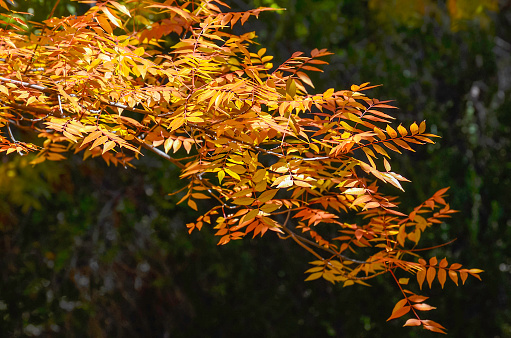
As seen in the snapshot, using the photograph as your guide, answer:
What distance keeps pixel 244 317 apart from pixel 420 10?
2716 millimetres

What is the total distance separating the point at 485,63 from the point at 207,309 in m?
2.92

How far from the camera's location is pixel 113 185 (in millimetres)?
3496

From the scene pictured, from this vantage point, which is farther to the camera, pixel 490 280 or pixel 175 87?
pixel 490 280

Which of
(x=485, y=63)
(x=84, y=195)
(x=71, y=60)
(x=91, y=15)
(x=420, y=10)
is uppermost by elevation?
(x=91, y=15)

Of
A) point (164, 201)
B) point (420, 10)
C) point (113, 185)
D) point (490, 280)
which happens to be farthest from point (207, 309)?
point (420, 10)

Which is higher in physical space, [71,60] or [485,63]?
[71,60]

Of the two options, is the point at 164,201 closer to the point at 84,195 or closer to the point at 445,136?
the point at 84,195

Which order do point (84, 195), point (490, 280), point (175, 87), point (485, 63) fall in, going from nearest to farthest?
1. point (175, 87)
2. point (84, 195)
3. point (490, 280)
4. point (485, 63)

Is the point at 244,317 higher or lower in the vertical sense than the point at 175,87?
lower

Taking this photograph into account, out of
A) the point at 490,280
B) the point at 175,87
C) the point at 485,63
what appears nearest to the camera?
the point at 175,87

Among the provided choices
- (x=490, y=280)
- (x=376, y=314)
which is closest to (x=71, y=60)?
(x=376, y=314)

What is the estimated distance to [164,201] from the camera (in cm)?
348

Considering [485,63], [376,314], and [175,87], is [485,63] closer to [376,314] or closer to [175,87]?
[376,314]

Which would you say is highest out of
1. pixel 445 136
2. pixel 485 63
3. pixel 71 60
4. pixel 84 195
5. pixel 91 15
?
pixel 91 15
